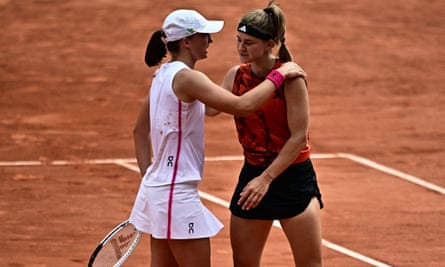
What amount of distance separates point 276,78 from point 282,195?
2.60 ft

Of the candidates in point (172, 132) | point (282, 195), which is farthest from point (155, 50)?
point (282, 195)

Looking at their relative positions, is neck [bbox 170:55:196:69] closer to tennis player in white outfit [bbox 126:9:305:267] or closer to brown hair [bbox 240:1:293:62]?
tennis player in white outfit [bbox 126:9:305:267]

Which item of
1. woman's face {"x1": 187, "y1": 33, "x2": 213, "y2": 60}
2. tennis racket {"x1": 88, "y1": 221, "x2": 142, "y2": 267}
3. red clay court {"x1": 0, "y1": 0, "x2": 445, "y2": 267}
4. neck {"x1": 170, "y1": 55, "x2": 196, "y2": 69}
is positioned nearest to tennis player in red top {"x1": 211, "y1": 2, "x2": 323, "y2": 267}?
woman's face {"x1": 187, "y1": 33, "x2": 213, "y2": 60}

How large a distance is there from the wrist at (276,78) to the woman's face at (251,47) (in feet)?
0.74

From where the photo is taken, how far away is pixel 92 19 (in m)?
20.3

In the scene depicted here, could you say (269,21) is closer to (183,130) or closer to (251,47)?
(251,47)

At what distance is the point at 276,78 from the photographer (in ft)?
22.9

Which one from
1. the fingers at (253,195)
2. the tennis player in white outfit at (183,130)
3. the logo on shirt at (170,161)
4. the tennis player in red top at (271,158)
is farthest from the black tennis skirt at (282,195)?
the logo on shirt at (170,161)

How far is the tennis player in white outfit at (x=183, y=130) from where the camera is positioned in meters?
6.88

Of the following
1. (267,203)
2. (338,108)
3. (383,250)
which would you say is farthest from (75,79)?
(267,203)

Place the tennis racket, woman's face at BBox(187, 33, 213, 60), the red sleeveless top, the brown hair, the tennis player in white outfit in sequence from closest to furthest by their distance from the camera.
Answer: the tennis player in white outfit < woman's face at BBox(187, 33, 213, 60) < the brown hair < the red sleeveless top < the tennis racket

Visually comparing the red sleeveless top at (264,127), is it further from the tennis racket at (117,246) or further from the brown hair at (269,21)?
the tennis racket at (117,246)

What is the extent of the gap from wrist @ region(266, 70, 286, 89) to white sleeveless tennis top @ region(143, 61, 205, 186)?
17.5 inches

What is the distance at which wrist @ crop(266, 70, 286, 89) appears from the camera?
6.95m
